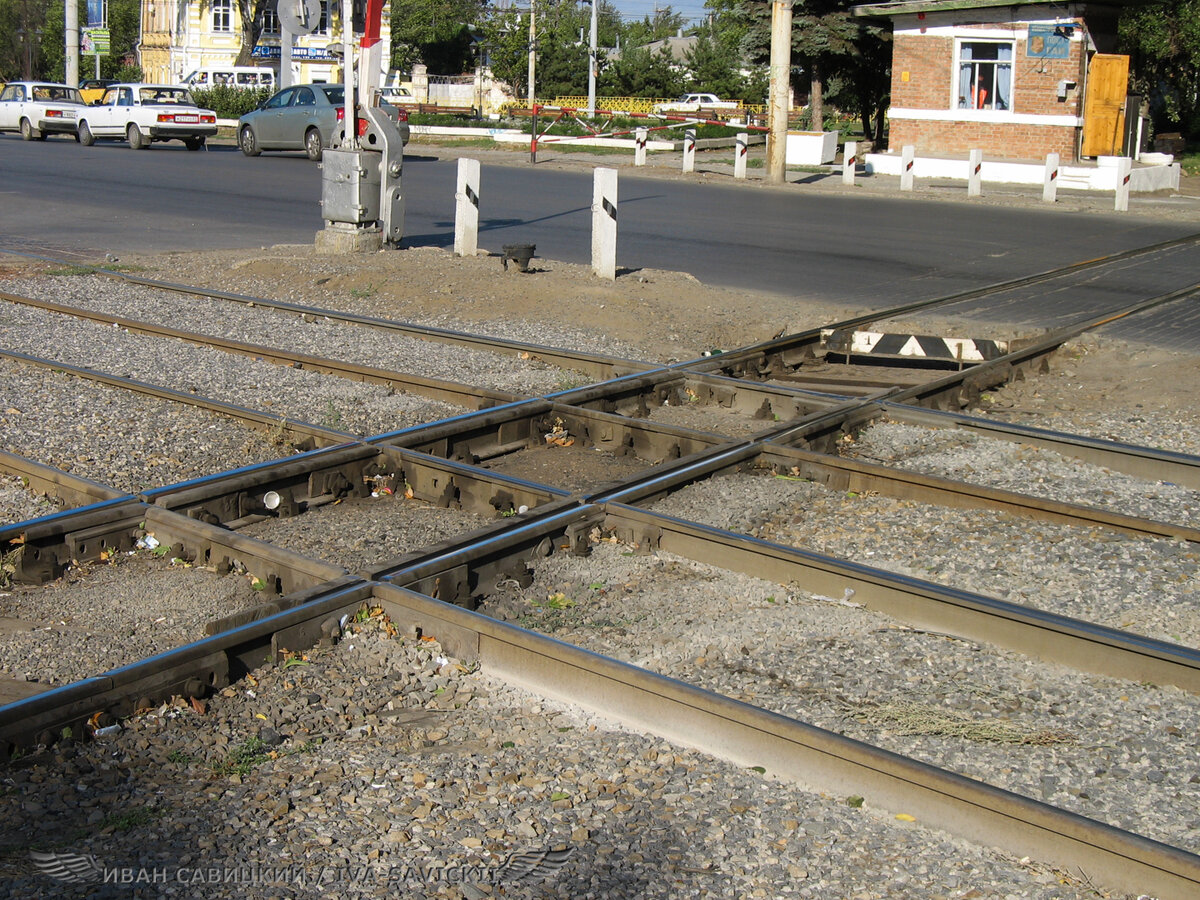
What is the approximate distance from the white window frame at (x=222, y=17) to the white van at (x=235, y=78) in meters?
11.7

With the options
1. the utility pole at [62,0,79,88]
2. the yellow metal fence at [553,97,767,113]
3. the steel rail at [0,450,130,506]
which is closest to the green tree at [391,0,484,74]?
the yellow metal fence at [553,97,767,113]

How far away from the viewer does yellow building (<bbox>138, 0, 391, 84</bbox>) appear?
6869 cm

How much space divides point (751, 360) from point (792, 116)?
143 feet

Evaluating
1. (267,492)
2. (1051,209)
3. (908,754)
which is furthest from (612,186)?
(1051,209)

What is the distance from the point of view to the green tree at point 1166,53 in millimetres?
32156

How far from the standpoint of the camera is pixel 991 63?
31109 mm

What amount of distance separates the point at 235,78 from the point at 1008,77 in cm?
4155

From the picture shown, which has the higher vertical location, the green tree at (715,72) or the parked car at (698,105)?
the green tree at (715,72)

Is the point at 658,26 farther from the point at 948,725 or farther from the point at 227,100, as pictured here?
the point at 948,725

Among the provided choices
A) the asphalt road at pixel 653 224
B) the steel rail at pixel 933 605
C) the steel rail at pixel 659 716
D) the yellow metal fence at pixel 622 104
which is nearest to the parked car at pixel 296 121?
the asphalt road at pixel 653 224

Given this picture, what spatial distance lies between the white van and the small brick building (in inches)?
1340

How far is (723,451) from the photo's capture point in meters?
6.90

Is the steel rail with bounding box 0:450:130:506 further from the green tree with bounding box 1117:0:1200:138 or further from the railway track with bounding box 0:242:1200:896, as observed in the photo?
the green tree with bounding box 1117:0:1200:138

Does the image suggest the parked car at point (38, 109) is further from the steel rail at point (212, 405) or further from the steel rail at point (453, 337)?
the steel rail at point (212, 405)
